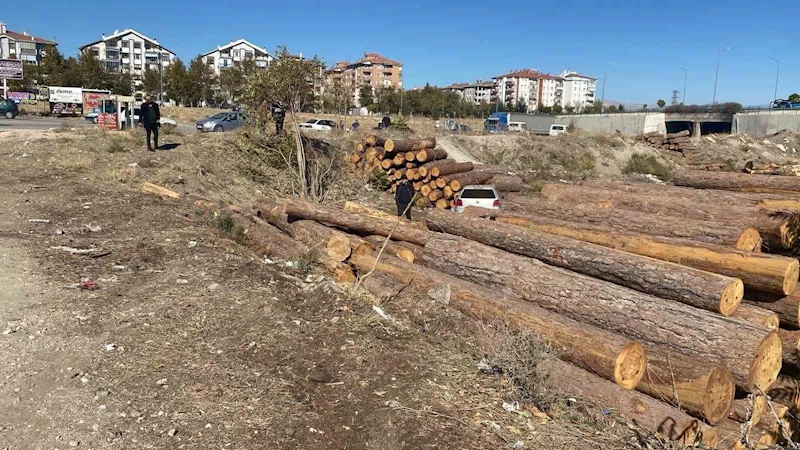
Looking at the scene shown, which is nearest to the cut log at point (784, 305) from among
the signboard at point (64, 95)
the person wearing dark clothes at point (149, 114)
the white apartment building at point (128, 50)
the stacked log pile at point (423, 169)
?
the stacked log pile at point (423, 169)

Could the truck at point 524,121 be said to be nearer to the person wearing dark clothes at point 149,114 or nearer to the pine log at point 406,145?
the pine log at point 406,145

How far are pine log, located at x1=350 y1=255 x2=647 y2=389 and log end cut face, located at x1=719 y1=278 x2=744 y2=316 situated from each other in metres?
1.17

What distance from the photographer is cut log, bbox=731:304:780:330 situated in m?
5.52

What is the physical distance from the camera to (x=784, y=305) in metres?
5.89

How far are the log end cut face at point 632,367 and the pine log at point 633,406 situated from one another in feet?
0.26

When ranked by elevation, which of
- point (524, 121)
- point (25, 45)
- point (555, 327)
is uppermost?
point (25, 45)

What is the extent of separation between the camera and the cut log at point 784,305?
19.1 feet

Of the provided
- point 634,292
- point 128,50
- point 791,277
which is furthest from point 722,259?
point 128,50

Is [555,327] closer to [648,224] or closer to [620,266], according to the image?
[620,266]

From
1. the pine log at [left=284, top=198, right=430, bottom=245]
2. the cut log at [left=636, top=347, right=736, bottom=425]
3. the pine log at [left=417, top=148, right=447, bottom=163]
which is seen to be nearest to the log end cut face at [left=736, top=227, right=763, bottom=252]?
the cut log at [left=636, top=347, right=736, bottom=425]

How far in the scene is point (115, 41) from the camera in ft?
319

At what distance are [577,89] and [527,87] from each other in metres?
19.7

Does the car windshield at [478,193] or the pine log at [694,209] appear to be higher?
the pine log at [694,209]

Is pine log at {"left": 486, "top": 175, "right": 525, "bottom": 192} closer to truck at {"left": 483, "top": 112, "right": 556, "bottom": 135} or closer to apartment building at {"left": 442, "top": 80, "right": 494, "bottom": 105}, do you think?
truck at {"left": 483, "top": 112, "right": 556, "bottom": 135}
